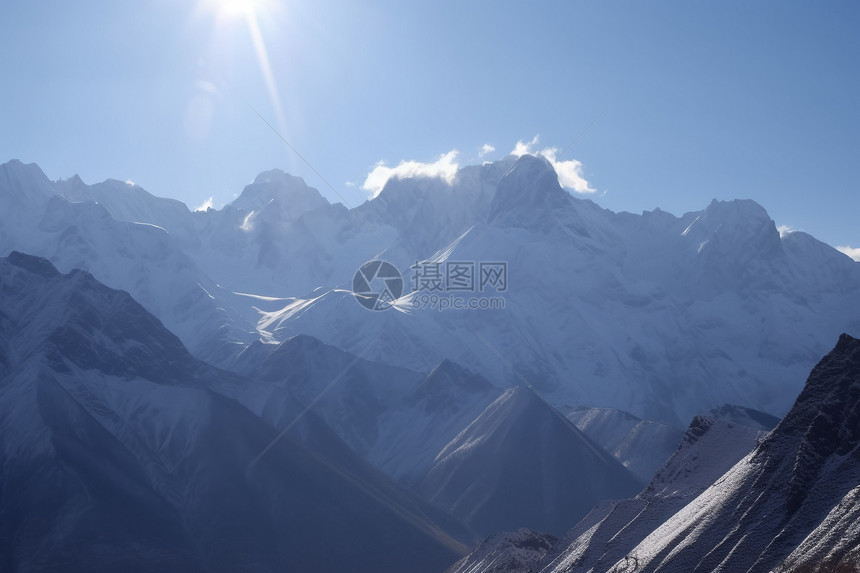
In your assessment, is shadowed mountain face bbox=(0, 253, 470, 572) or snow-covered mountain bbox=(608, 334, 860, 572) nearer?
snow-covered mountain bbox=(608, 334, 860, 572)

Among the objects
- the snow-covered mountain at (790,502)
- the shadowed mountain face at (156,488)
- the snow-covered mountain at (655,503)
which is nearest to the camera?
the snow-covered mountain at (790,502)

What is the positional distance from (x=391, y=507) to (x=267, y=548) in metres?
29.3

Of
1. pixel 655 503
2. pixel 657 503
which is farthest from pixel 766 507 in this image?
pixel 655 503

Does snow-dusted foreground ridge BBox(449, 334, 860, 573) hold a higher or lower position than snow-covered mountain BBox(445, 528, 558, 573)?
higher

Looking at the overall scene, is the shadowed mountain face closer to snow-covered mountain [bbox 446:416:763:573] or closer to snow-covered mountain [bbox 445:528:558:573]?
snow-covered mountain [bbox 445:528:558:573]

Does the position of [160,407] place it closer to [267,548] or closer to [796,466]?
[267,548]

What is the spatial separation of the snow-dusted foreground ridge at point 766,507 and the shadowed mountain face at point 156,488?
96.7 metres

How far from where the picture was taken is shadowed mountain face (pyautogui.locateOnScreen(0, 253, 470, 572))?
6078 inches

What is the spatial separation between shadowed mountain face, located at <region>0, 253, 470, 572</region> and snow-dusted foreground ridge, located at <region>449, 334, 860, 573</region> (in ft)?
317

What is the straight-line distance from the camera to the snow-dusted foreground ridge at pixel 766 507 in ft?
170

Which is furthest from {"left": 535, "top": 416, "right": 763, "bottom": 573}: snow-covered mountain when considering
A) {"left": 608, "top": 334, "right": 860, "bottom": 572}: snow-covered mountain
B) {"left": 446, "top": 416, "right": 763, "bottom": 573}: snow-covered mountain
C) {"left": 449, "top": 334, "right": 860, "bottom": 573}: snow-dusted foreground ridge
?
{"left": 608, "top": 334, "right": 860, "bottom": 572}: snow-covered mountain

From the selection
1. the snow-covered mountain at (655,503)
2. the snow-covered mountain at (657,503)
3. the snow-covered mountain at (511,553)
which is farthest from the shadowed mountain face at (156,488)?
the snow-covered mountain at (657,503)

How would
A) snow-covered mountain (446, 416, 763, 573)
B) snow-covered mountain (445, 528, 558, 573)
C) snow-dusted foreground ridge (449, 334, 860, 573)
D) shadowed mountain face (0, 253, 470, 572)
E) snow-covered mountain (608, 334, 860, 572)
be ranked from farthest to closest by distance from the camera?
shadowed mountain face (0, 253, 470, 572) → snow-covered mountain (445, 528, 558, 573) → snow-covered mountain (446, 416, 763, 573) → snow-dusted foreground ridge (449, 334, 860, 573) → snow-covered mountain (608, 334, 860, 572)

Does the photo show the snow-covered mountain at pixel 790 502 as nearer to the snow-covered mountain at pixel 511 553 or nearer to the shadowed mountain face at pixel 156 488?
the snow-covered mountain at pixel 511 553
